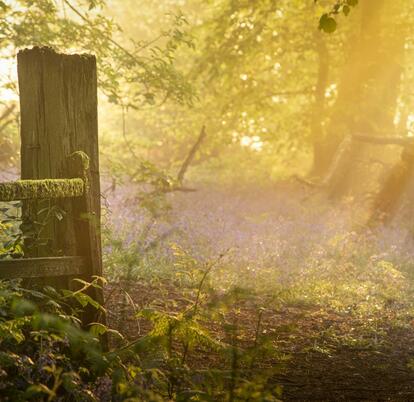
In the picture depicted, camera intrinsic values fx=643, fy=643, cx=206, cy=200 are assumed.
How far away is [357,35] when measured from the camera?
19359 millimetres

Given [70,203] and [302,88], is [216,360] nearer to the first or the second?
[70,203]

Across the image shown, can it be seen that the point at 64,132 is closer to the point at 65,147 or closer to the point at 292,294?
the point at 65,147

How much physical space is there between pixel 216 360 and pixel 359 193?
46.4 feet

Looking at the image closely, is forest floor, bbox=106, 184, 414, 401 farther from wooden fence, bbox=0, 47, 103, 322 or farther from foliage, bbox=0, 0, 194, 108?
foliage, bbox=0, 0, 194, 108

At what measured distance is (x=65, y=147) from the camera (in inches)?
182

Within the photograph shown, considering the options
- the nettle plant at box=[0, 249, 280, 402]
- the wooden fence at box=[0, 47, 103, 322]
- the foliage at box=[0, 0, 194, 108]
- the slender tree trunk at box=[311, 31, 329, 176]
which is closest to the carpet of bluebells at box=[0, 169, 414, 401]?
the nettle plant at box=[0, 249, 280, 402]

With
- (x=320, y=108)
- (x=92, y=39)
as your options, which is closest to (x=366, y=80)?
(x=320, y=108)

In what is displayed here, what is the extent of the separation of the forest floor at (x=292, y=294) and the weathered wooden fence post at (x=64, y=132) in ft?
1.56

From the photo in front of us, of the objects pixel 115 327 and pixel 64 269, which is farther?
pixel 115 327

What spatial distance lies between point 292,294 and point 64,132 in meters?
5.01

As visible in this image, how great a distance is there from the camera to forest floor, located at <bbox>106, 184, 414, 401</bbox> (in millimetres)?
5703

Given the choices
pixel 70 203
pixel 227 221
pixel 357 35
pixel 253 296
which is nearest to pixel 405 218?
pixel 227 221

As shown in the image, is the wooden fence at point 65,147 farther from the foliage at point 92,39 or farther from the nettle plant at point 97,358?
the foliage at point 92,39

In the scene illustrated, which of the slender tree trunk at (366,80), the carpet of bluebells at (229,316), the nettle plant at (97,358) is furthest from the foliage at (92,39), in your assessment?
→ the slender tree trunk at (366,80)
